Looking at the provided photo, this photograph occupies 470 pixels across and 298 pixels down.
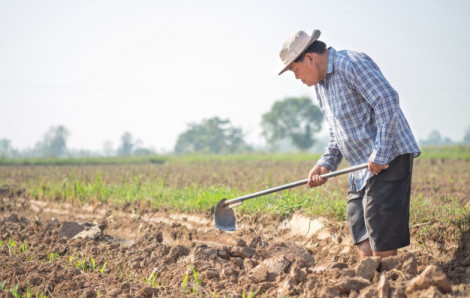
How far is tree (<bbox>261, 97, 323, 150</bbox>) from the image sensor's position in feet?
210

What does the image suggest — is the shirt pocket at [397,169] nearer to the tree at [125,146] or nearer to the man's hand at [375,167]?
the man's hand at [375,167]

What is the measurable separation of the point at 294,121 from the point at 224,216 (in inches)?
2423

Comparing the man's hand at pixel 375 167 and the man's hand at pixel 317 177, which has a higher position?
the man's hand at pixel 375 167

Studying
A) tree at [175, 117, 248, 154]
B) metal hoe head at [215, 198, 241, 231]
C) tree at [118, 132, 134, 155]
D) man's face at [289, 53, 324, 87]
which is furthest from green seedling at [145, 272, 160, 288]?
tree at [118, 132, 134, 155]

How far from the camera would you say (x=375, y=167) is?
302 centimetres

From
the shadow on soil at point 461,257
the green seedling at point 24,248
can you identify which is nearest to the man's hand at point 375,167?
the shadow on soil at point 461,257

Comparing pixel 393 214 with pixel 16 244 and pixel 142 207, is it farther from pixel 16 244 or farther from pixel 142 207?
pixel 142 207

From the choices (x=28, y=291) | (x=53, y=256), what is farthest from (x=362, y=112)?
(x=53, y=256)

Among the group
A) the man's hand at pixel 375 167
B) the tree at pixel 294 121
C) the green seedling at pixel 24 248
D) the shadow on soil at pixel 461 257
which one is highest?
the tree at pixel 294 121

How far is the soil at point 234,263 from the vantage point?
8.75ft

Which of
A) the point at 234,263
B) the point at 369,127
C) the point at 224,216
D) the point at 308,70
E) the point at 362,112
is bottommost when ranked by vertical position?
the point at 234,263

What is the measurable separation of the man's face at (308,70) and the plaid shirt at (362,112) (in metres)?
0.08

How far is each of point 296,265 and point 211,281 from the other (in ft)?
2.23

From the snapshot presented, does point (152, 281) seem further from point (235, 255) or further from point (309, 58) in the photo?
point (309, 58)
